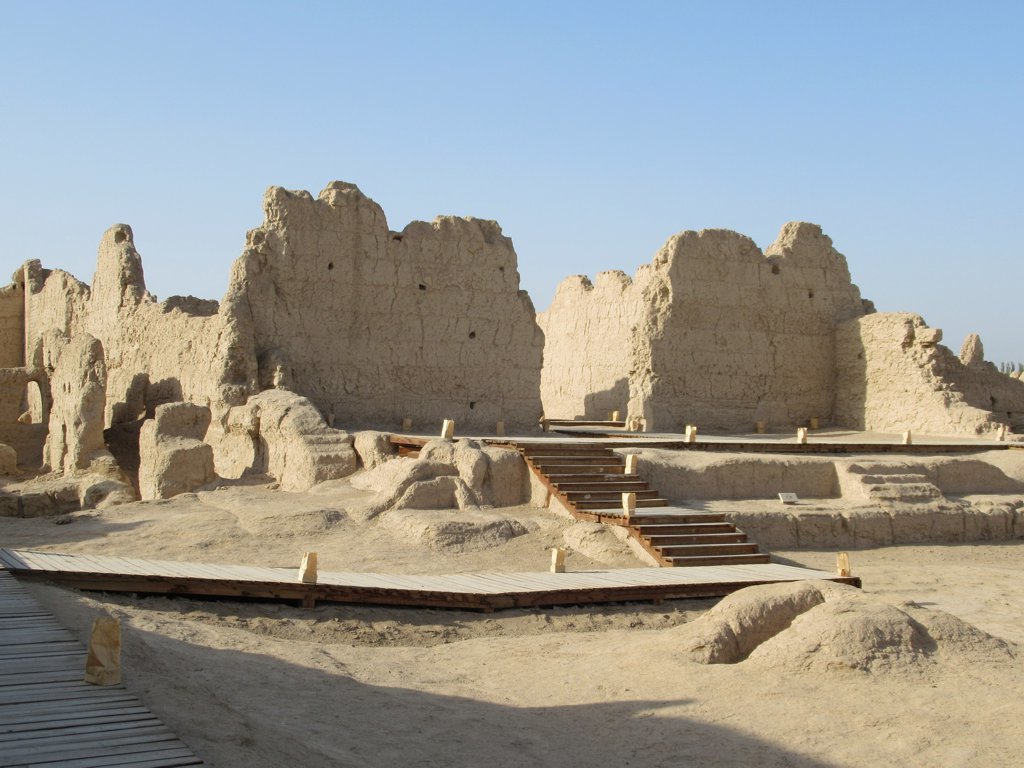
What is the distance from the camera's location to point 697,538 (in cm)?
1300

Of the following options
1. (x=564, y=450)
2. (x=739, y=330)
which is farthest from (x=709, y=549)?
(x=739, y=330)

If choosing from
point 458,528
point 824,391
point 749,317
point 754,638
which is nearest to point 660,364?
point 749,317

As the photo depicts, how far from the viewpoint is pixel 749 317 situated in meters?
23.3

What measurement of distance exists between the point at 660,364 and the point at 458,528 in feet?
34.7

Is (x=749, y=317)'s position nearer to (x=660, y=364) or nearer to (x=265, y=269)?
(x=660, y=364)

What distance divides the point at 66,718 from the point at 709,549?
907cm

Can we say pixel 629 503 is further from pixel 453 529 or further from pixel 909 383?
pixel 909 383

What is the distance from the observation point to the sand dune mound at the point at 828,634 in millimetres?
7781

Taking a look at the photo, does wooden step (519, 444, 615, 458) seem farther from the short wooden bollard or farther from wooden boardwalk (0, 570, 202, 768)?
the short wooden bollard

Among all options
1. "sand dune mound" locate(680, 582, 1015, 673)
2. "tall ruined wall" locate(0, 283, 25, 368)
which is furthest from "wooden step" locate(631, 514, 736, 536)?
"tall ruined wall" locate(0, 283, 25, 368)

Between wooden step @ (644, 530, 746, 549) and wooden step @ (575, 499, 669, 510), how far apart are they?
110 cm

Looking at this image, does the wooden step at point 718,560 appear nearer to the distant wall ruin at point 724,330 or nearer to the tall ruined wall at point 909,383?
the distant wall ruin at point 724,330

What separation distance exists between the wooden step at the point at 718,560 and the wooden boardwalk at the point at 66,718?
7522 millimetres

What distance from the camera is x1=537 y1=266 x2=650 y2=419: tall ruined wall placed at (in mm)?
23953
